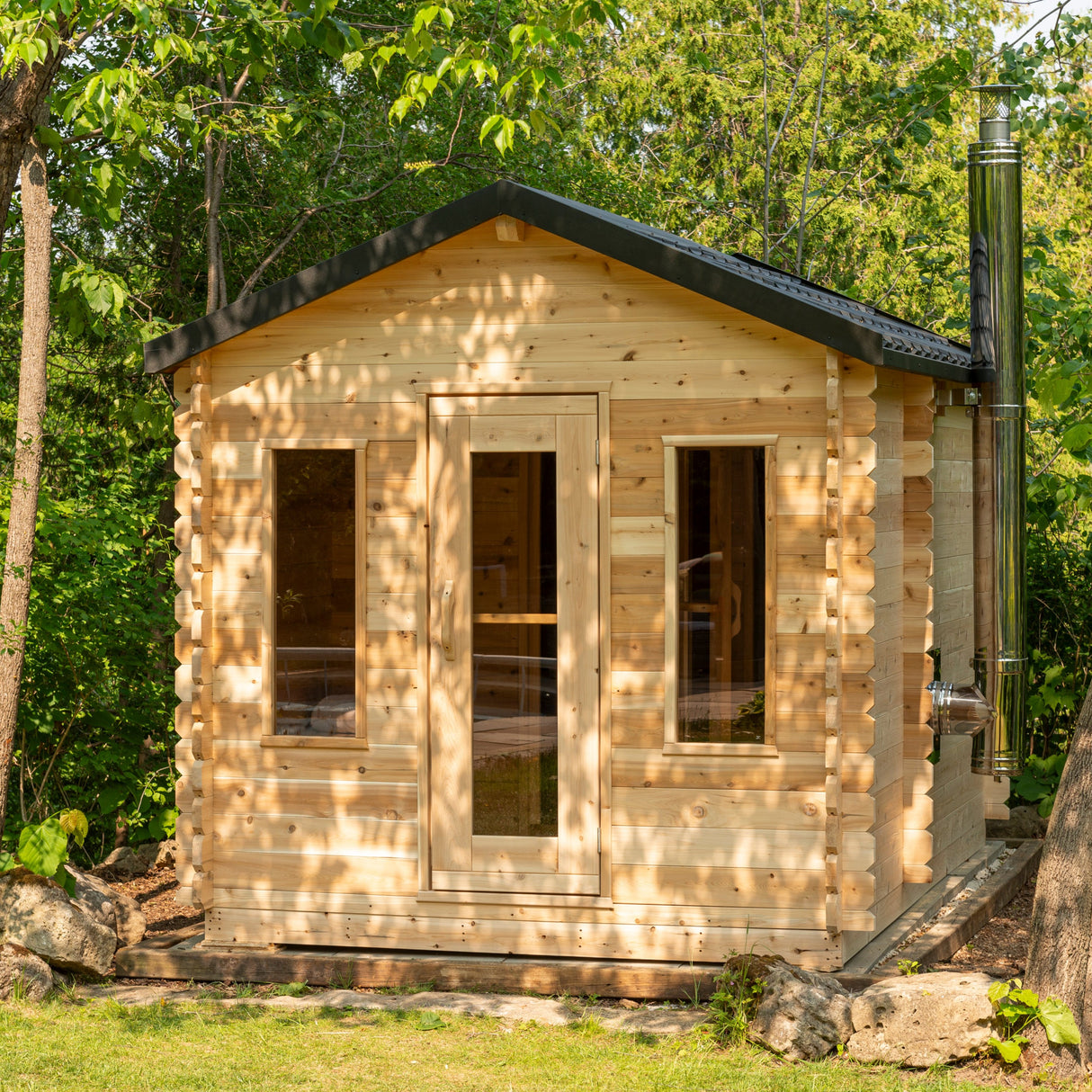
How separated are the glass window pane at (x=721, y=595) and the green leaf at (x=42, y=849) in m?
3.11

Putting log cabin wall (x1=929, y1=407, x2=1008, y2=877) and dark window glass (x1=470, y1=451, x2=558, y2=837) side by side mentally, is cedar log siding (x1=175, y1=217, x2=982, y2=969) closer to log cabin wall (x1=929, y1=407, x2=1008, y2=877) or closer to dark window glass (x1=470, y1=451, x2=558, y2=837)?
dark window glass (x1=470, y1=451, x2=558, y2=837)

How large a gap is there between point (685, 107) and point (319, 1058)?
1947 centimetres

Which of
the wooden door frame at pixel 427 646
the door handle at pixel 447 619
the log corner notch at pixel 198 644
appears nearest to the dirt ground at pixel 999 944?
the wooden door frame at pixel 427 646

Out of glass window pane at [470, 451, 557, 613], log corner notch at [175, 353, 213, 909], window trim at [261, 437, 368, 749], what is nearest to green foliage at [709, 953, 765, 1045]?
glass window pane at [470, 451, 557, 613]

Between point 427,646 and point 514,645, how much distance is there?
42 centimetres

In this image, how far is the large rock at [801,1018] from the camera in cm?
577

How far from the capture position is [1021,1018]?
18.4ft

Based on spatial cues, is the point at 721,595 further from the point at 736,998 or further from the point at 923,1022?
the point at 923,1022

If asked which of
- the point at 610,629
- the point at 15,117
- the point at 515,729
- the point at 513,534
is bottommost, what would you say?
the point at 515,729

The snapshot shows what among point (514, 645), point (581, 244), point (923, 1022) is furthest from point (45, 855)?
point (923, 1022)

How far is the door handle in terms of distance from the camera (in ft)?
22.8

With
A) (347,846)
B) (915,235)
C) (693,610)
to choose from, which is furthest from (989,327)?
(915,235)

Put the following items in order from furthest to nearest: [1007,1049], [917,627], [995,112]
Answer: [995,112], [917,627], [1007,1049]

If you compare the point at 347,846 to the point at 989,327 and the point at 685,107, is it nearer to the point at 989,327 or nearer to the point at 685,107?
the point at 989,327
